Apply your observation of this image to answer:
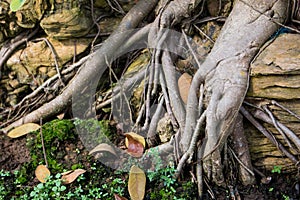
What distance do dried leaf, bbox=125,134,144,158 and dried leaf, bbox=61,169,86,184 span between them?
16.0 inches

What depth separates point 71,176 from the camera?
2939 millimetres

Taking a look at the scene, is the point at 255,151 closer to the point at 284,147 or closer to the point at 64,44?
the point at 284,147

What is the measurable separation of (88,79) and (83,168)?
0.81 metres

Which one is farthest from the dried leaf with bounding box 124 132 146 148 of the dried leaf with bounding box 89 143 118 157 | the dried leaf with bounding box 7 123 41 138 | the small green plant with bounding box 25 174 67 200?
the dried leaf with bounding box 7 123 41 138

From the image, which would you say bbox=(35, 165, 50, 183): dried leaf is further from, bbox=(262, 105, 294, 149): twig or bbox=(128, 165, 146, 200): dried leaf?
bbox=(262, 105, 294, 149): twig

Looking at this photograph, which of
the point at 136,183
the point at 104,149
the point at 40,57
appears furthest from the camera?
the point at 40,57

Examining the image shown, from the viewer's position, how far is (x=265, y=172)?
2.99 meters

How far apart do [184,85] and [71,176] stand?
1066 millimetres

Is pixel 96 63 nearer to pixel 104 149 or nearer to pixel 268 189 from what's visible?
pixel 104 149

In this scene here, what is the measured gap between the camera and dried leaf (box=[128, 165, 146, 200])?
9.27ft

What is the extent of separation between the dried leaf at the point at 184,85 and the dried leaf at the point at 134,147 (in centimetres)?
50

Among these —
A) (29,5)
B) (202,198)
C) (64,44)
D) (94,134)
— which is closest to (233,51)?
(202,198)

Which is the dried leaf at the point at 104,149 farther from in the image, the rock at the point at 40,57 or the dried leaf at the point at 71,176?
the rock at the point at 40,57

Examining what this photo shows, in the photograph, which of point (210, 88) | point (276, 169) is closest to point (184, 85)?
point (210, 88)
